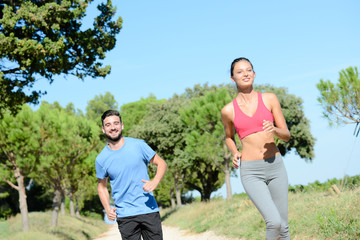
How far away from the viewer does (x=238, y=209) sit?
1727cm

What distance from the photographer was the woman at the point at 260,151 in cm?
417

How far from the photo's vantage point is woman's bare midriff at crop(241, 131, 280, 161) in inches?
174

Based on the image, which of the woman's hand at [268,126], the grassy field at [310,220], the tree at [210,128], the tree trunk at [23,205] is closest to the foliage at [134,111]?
the tree at [210,128]

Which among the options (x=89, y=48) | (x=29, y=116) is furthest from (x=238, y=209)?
(x=29, y=116)

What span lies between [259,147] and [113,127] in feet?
5.49

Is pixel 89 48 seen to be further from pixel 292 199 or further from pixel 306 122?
pixel 306 122

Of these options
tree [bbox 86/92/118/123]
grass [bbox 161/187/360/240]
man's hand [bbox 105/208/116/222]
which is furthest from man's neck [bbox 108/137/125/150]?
tree [bbox 86/92/118/123]

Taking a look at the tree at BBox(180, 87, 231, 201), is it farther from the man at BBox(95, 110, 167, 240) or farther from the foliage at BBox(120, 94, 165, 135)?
the foliage at BBox(120, 94, 165, 135)

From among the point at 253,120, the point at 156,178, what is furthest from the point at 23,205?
the point at 253,120

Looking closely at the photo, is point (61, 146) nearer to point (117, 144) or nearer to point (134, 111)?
point (117, 144)

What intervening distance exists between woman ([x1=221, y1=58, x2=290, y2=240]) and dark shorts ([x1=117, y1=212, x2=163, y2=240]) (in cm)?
109

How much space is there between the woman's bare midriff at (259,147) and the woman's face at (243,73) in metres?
0.61

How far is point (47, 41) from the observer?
12.6 meters

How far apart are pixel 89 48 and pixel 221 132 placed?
15.0 m
